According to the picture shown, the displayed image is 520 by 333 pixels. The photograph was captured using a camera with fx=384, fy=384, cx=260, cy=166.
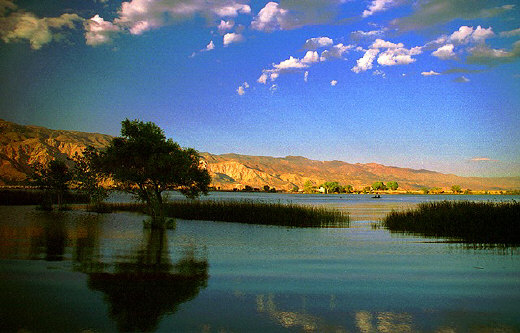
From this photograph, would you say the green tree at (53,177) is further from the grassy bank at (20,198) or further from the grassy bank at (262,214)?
the grassy bank at (262,214)

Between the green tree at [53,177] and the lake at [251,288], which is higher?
the green tree at [53,177]

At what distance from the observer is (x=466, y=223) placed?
27.7 meters

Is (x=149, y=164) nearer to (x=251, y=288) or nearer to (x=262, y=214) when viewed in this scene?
(x=262, y=214)

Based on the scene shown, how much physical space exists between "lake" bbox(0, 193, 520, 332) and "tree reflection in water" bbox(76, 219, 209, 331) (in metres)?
0.03

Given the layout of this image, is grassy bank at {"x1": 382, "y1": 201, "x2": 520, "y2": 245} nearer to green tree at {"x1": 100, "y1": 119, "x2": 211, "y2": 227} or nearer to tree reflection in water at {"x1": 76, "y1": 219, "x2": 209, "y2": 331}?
green tree at {"x1": 100, "y1": 119, "x2": 211, "y2": 227}

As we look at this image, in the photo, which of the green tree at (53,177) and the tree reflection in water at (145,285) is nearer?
the tree reflection in water at (145,285)

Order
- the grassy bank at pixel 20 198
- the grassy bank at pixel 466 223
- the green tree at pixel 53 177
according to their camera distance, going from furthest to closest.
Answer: the grassy bank at pixel 20 198 → the green tree at pixel 53 177 → the grassy bank at pixel 466 223

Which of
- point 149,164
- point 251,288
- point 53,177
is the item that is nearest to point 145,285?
point 251,288

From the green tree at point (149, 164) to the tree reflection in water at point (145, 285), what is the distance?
14.1 m

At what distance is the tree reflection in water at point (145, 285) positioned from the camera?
8.20 meters

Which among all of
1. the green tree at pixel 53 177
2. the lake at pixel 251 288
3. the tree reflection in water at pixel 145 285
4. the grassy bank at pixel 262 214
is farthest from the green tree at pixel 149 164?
the green tree at pixel 53 177

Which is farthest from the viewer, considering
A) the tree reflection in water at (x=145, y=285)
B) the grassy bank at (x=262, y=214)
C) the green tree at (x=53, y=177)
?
the green tree at (x=53, y=177)

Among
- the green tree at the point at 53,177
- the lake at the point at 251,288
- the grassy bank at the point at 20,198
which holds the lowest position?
the lake at the point at 251,288

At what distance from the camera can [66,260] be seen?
48.0ft
